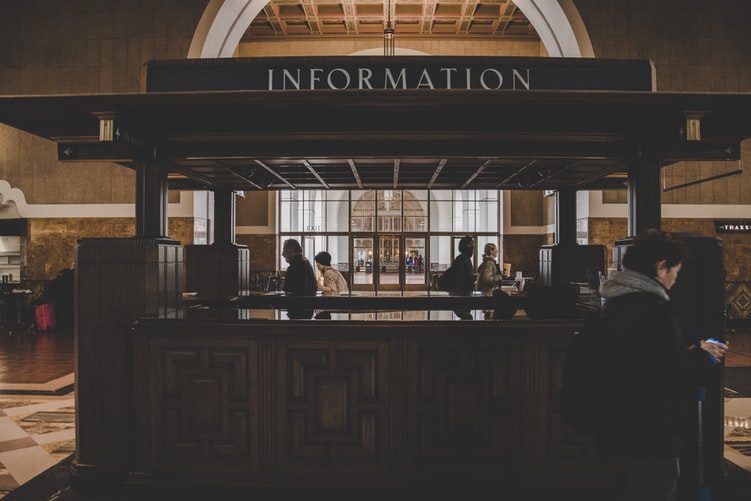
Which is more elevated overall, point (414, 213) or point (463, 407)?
point (414, 213)

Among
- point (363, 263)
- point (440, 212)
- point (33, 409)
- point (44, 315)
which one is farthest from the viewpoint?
point (440, 212)

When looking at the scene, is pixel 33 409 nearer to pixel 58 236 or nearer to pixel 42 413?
pixel 42 413

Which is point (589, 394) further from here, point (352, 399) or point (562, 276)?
point (562, 276)

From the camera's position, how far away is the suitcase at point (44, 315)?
10.5 meters

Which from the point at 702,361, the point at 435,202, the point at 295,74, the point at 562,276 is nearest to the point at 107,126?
the point at 295,74

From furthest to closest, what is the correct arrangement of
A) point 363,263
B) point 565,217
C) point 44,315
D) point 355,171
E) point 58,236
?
point 363,263, point 58,236, point 44,315, point 565,217, point 355,171

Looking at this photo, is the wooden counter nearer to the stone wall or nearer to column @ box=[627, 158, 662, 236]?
column @ box=[627, 158, 662, 236]

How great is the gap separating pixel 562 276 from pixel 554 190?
1085 mm

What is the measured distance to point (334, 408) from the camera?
3344 mm

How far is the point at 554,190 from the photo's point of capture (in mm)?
6484

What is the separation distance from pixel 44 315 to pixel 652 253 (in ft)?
37.7

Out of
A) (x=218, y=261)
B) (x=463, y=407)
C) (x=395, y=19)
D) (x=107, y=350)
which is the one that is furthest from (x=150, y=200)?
(x=395, y=19)

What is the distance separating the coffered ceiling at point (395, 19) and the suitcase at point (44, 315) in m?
8.53

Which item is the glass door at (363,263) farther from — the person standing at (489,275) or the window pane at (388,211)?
the person standing at (489,275)
